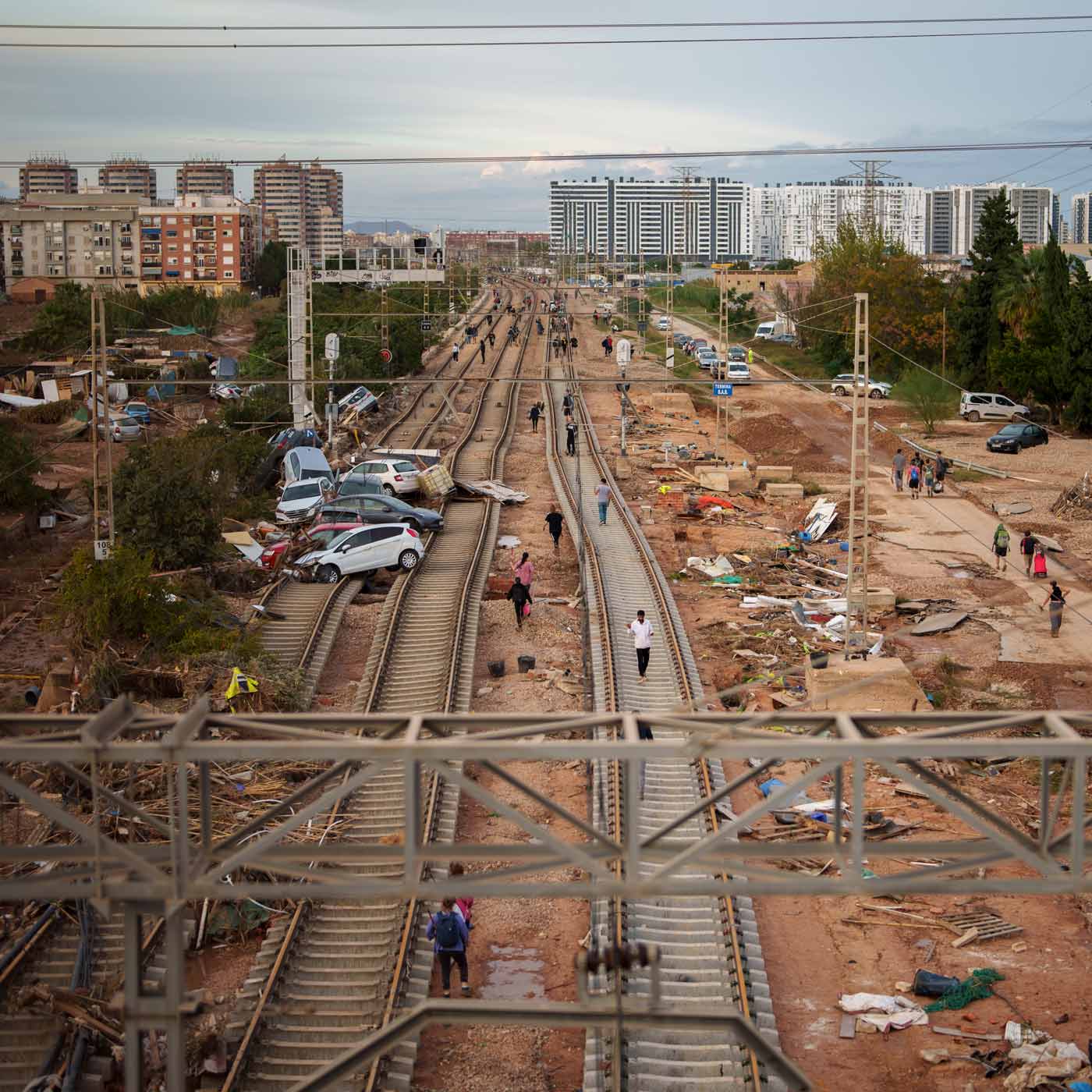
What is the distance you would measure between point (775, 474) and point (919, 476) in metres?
4.16

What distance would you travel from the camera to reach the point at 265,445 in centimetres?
3697

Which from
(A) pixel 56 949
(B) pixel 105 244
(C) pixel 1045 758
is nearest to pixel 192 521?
(A) pixel 56 949

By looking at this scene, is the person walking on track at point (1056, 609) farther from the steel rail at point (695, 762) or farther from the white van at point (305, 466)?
the white van at point (305, 466)

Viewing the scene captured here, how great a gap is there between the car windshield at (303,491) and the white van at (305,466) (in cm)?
78

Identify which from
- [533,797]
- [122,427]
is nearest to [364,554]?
[533,797]

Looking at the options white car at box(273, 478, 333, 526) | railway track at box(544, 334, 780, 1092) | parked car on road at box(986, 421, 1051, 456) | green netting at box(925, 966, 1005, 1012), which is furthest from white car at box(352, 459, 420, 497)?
green netting at box(925, 966, 1005, 1012)

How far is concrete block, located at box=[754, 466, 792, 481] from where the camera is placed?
1478 inches

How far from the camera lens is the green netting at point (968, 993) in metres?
11.1

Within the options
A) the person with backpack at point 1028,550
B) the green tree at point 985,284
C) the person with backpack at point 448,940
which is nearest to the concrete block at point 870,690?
the person with backpack at point 448,940

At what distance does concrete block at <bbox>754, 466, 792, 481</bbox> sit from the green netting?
87.0 ft

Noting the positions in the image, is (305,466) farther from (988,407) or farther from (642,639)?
(988,407)

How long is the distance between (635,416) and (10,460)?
2559cm

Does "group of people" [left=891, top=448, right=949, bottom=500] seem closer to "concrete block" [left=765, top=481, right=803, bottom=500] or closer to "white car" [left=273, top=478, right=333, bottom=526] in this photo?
"concrete block" [left=765, top=481, right=803, bottom=500]

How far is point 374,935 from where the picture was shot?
12.2 metres
